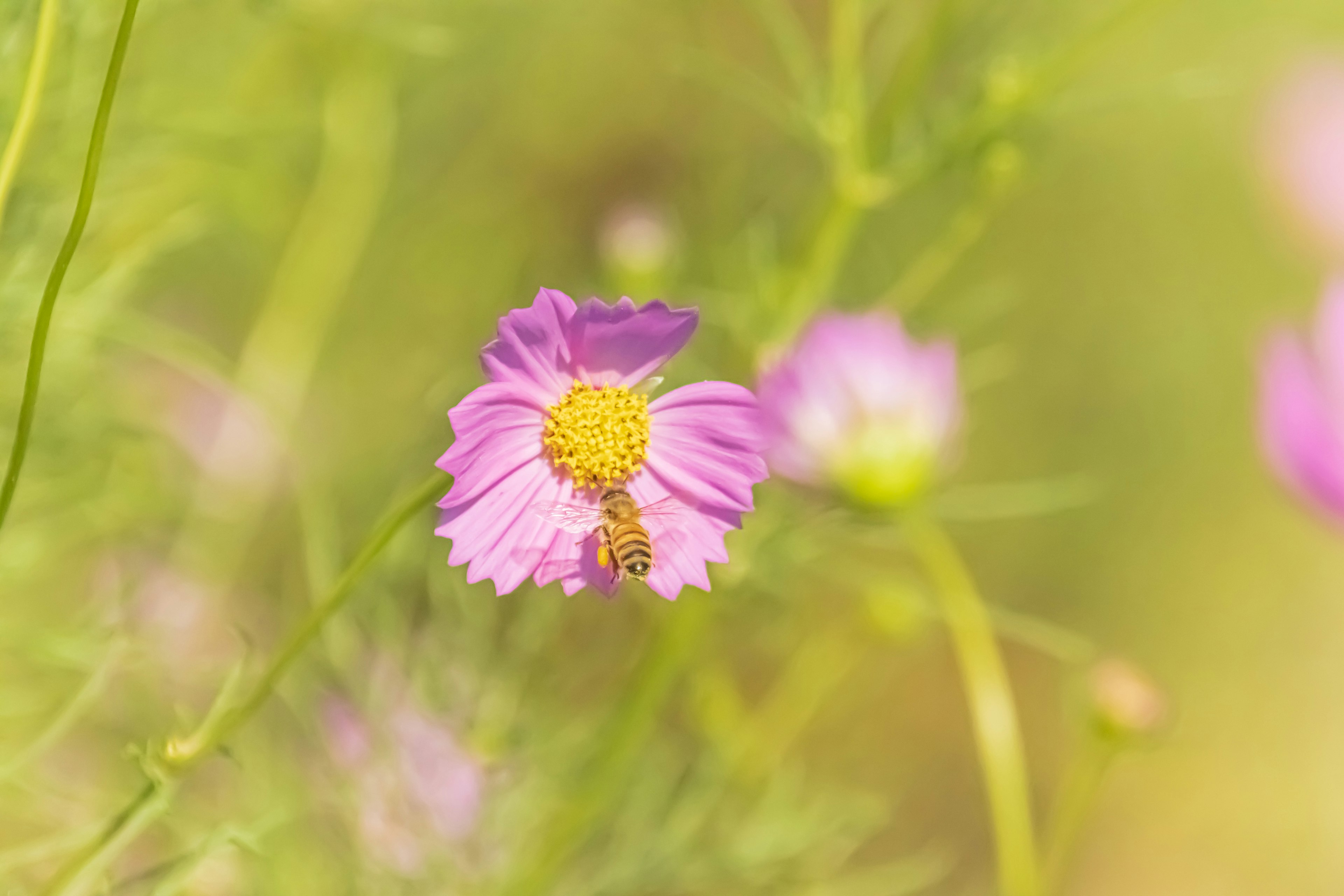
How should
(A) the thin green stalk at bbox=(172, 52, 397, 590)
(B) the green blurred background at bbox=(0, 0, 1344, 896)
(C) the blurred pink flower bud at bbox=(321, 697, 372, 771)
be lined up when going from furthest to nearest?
1. (A) the thin green stalk at bbox=(172, 52, 397, 590)
2. (C) the blurred pink flower bud at bbox=(321, 697, 372, 771)
3. (B) the green blurred background at bbox=(0, 0, 1344, 896)

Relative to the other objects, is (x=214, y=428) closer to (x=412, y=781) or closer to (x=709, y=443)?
(x=412, y=781)

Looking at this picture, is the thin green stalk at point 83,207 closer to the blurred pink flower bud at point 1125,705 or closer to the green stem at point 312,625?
the green stem at point 312,625

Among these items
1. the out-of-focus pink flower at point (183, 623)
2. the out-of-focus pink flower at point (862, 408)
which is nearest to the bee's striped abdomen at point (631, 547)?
the out-of-focus pink flower at point (862, 408)

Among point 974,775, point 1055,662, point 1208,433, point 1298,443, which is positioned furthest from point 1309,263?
point 1298,443

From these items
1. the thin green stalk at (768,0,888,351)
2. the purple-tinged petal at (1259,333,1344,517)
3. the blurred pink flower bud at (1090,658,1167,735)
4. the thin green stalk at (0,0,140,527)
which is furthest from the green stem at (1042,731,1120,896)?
the thin green stalk at (0,0,140,527)

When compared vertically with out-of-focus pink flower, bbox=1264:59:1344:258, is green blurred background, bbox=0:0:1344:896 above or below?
below

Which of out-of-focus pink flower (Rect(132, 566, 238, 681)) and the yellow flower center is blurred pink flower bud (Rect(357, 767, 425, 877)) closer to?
out-of-focus pink flower (Rect(132, 566, 238, 681))

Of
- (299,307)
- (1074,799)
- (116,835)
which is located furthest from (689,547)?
(299,307)
